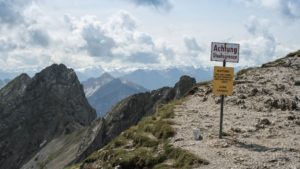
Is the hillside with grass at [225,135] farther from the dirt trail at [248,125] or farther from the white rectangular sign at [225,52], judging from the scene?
the white rectangular sign at [225,52]

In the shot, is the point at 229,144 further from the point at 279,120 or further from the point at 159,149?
the point at 279,120

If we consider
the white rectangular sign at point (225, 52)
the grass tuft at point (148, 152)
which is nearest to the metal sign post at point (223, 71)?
the white rectangular sign at point (225, 52)

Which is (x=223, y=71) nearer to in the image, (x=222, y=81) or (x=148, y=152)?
(x=222, y=81)

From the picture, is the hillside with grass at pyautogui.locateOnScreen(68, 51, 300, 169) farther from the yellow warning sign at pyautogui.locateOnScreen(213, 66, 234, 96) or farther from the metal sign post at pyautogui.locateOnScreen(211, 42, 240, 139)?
the yellow warning sign at pyautogui.locateOnScreen(213, 66, 234, 96)

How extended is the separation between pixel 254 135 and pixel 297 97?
46.6 ft

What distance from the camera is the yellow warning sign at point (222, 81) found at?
35688mm

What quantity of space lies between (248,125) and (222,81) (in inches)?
265

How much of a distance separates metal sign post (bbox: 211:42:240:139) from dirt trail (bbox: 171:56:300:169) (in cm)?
270

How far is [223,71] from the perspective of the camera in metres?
35.8

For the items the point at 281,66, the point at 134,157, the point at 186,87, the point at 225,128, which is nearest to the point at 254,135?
the point at 225,128

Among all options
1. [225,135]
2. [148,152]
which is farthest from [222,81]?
[148,152]

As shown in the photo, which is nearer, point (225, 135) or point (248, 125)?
point (225, 135)

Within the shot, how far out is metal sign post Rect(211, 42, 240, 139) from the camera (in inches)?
1406

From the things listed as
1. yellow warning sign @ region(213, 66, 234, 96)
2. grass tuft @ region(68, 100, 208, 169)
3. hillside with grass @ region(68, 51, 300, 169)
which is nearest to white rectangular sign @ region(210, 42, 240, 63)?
yellow warning sign @ region(213, 66, 234, 96)
